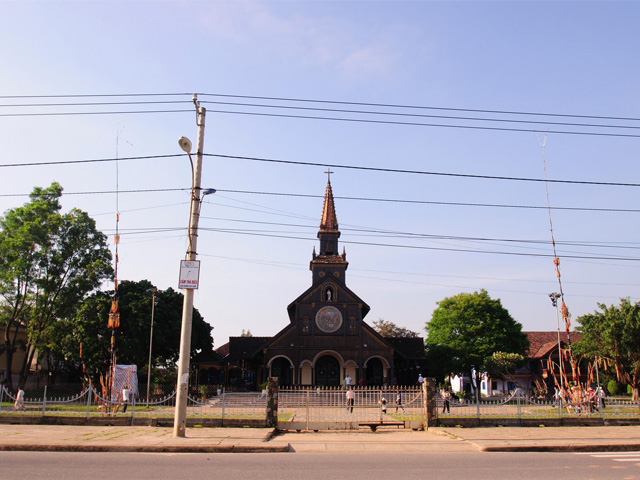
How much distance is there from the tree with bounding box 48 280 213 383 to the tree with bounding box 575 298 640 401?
3491 centimetres

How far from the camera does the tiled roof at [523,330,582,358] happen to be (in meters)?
65.0

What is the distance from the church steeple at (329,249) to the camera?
180 feet

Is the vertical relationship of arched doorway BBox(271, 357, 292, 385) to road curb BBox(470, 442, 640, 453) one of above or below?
above

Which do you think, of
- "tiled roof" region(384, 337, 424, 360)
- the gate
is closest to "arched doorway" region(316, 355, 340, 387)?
"tiled roof" region(384, 337, 424, 360)

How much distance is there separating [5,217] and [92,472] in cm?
3558

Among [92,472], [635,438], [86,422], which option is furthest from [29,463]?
[635,438]

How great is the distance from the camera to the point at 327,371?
162 feet

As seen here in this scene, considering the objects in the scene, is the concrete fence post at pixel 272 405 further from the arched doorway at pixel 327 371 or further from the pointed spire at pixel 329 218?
the pointed spire at pixel 329 218

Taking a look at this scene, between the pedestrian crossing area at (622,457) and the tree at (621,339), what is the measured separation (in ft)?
101

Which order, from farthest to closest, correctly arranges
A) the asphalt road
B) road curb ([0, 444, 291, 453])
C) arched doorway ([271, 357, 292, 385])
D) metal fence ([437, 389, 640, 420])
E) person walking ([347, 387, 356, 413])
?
arched doorway ([271, 357, 292, 385]) → person walking ([347, 387, 356, 413]) → metal fence ([437, 389, 640, 420]) → road curb ([0, 444, 291, 453]) → the asphalt road

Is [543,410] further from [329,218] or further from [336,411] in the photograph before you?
[329,218]

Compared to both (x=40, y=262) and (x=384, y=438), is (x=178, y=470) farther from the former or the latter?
(x=40, y=262)

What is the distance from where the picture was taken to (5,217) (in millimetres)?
39000

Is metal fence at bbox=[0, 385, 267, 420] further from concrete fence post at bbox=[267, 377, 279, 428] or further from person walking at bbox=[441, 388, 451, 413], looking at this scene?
person walking at bbox=[441, 388, 451, 413]
